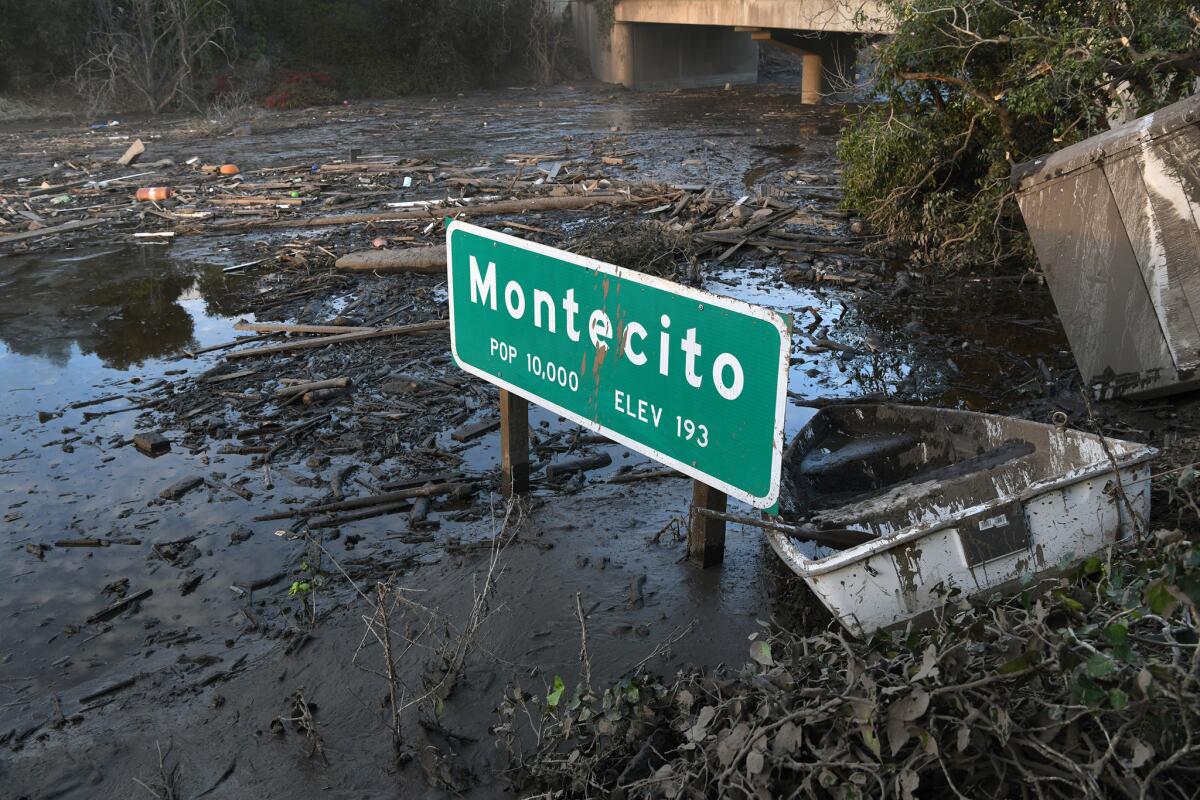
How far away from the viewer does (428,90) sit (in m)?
38.0

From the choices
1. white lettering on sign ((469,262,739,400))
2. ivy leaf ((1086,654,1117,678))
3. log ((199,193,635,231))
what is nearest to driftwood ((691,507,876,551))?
white lettering on sign ((469,262,739,400))

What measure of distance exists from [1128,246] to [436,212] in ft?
34.9

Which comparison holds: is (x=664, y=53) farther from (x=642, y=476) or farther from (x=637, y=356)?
(x=637, y=356)

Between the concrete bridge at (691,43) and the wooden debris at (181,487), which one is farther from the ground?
the concrete bridge at (691,43)

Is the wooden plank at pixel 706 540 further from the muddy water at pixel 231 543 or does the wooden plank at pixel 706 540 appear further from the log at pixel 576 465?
the log at pixel 576 465

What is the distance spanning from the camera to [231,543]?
6566 millimetres

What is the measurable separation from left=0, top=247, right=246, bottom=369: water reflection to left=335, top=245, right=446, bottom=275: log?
1.53 metres

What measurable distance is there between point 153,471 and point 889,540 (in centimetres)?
566

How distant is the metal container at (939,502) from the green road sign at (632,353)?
686mm

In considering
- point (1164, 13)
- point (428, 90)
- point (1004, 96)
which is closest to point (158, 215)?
point (1004, 96)

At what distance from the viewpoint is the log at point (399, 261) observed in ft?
41.4

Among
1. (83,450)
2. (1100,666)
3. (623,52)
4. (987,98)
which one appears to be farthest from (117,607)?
(623,52)

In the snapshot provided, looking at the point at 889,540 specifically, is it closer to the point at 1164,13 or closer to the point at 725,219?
the point at 1164,13

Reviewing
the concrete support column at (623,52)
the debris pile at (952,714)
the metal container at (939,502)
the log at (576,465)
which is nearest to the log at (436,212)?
the log at (576,465)
